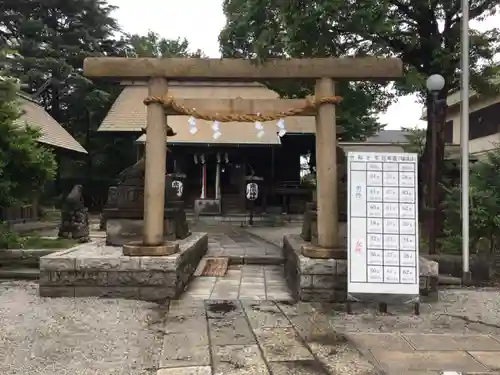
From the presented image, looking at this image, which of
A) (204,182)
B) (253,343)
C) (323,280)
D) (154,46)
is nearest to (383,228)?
(323,280)

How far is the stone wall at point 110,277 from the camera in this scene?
5.88 meters

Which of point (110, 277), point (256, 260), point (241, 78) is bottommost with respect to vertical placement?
point (256, 260)

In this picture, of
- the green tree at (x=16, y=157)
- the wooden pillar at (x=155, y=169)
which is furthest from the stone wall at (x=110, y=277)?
the green tree at (x=16, y=157)

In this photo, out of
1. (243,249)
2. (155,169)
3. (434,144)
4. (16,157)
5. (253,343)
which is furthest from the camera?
(243,249)

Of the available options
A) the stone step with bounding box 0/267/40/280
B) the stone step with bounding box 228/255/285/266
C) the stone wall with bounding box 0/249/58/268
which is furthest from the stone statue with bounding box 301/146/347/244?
the stone wall with bounding box 0/249/58/268

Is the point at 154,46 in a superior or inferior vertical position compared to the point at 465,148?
superior

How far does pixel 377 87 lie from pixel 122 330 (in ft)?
29.4

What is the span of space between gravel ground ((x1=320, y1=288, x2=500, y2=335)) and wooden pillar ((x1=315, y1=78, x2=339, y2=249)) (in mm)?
963

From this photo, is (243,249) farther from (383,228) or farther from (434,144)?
(383,228)

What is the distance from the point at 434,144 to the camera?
28.8ft

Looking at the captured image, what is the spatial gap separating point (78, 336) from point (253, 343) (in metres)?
1.66

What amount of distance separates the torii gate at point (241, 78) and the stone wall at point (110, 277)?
0.22 meters

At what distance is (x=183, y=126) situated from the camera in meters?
20.0

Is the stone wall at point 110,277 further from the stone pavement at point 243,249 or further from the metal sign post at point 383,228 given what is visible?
the stone pavement at point 243,249
